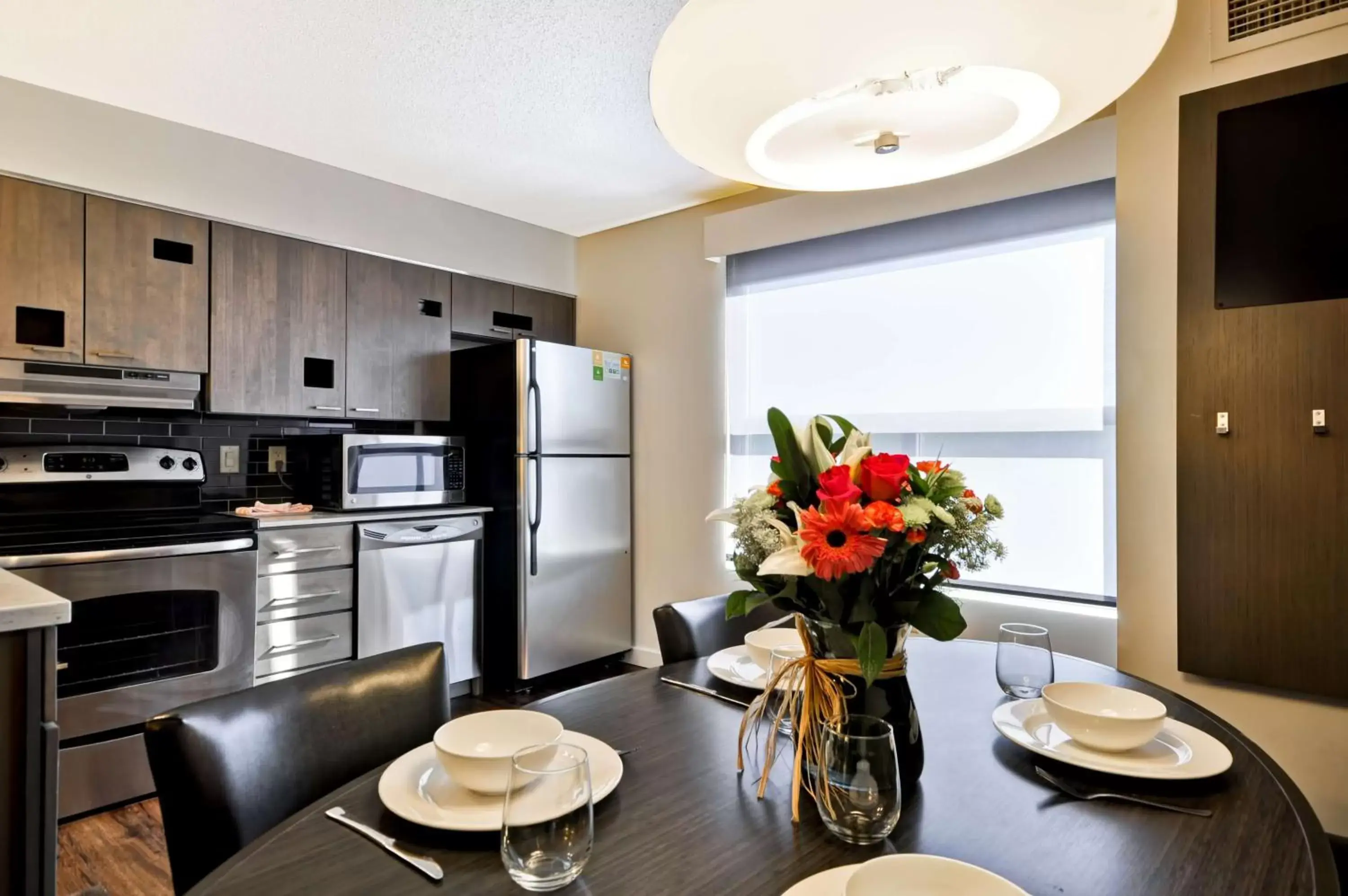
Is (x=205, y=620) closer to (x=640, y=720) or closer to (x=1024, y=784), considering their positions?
(x=640, y=720)

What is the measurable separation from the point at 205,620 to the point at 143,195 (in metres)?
1.60

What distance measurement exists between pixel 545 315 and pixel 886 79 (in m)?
3.23

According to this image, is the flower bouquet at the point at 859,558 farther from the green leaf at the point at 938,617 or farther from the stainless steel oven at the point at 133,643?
the stainless steel oven at the point at 133,643

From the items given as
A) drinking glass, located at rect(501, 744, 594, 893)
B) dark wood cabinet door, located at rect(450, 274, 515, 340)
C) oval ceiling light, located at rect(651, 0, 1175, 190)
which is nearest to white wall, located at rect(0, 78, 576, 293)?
dark wood cabinet door, located at rect(450, 274, 515, 340)

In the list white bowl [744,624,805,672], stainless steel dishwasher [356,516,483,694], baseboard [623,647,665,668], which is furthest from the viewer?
baseboard [623,647,665,668]

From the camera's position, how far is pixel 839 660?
87 cm

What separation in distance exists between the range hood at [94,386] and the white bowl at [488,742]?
2.41 metres

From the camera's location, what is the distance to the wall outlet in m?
3.14

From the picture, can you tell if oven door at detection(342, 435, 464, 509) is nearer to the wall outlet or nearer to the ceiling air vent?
the wall outlet

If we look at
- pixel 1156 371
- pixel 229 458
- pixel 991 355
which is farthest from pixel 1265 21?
pixel 229 458

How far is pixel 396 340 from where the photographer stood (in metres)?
3.44

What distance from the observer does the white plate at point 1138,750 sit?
3.10 feet

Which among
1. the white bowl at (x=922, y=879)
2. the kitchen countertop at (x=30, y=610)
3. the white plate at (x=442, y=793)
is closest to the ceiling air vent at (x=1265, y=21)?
the white bowl at (x=922, y=879)

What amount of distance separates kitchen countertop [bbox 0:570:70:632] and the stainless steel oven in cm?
111
